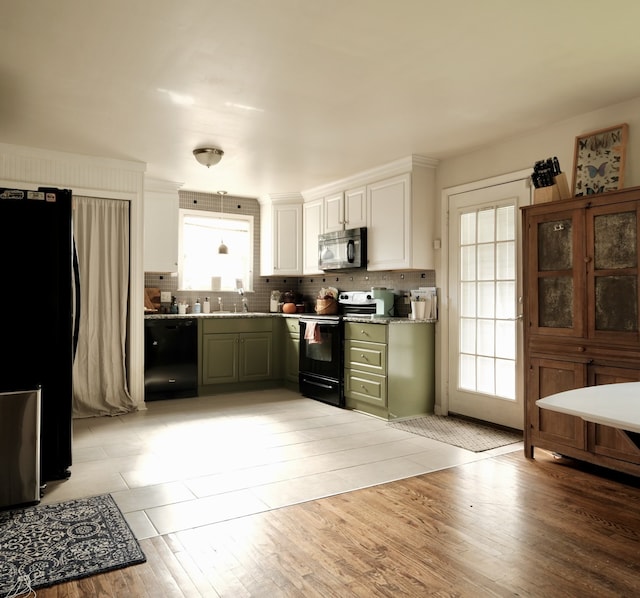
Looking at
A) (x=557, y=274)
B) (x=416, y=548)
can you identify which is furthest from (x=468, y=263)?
(x=416, y=548)

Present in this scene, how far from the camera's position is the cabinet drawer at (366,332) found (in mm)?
4656

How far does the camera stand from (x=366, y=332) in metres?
4.85

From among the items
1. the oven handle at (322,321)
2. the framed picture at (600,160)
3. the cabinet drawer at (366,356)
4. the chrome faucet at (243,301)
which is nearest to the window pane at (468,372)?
the cabinet drawer at (366,356)

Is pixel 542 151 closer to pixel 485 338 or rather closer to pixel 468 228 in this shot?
pixel 468 228

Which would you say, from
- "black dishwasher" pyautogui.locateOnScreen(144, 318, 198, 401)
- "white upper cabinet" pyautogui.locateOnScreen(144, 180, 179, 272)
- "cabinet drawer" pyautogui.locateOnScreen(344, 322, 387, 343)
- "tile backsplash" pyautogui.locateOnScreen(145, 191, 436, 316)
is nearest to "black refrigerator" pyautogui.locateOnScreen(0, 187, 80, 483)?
"black dishwasher" pyautogui.locateOnScreen(144, 318, 198, 401)

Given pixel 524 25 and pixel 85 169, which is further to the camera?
pixel 85 169

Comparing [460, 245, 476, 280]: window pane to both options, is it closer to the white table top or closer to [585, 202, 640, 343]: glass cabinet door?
[585, 202, 640, 343]: glass cabinet door

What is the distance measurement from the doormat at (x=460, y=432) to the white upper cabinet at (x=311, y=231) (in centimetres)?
225

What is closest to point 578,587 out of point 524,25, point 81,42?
point 524,25

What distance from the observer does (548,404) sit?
4.85ft

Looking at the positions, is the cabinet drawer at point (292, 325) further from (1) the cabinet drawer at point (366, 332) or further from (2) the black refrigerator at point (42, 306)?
(2) the black refrigerator at point (42, 306)

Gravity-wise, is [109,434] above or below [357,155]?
below

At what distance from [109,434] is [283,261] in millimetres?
2995

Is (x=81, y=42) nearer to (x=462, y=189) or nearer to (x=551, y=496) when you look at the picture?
(x=462, y=189)
